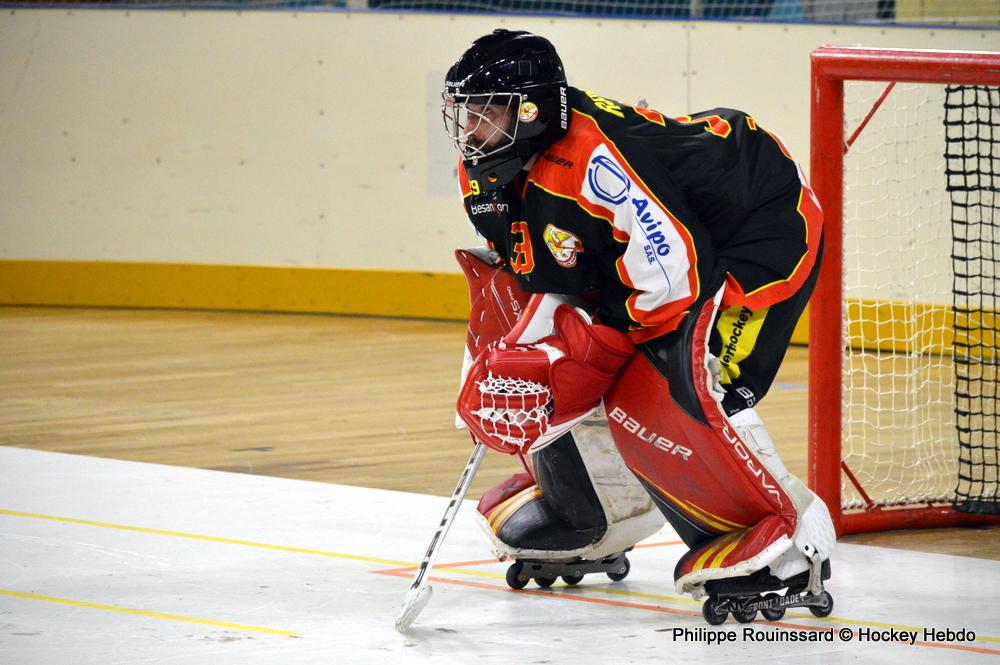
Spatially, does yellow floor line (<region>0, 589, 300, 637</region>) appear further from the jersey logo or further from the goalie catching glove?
the jersey logo

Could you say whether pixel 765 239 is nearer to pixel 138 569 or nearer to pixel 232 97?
pixel 138 569

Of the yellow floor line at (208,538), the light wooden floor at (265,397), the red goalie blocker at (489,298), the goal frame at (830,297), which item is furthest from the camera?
the light wooden floor at (265,397)

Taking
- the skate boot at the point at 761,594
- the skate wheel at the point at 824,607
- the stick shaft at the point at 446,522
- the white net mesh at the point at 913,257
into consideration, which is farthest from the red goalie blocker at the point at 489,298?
the white net mesh at the point at 913,257

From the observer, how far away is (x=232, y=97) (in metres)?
9.37

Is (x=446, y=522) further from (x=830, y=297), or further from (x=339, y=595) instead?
(x=830, y=297)

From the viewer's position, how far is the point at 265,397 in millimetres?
6641

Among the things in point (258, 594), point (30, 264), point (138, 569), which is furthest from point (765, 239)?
point (30, 264)

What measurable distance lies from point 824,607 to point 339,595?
1084 millimetres

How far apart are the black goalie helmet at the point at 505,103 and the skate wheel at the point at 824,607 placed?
1110 mm

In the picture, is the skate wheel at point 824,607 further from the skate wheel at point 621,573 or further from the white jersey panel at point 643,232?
the white jersey panel at point 643,232

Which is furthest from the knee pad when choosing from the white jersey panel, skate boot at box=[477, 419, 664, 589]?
the white jersey panel

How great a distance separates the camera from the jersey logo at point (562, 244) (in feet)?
10.7

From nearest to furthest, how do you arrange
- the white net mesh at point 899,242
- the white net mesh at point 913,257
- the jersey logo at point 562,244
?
the jersey logo at point 562,244 < the white net mesh at point 913,257 < the white net mesh at point 899,242

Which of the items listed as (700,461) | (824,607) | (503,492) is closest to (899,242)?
(503,492)
